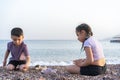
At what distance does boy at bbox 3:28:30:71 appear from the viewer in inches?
379

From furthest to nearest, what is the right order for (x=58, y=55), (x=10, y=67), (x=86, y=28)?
(x=58, y=55)
(x=10, y=67)
(x=86, y=28)

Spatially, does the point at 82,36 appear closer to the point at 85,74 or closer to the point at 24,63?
the point at 85,74

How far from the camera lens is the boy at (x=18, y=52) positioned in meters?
9.62

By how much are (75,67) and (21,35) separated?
5.34ft

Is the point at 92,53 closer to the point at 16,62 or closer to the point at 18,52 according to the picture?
the point at 18,52

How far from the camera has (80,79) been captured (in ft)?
26.7

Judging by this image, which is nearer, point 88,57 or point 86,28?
point 88,57

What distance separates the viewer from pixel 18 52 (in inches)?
389

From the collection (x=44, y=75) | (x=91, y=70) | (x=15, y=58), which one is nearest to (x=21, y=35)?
(x=15, y=58)

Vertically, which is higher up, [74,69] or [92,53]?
[92,53]

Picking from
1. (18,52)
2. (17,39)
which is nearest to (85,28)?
(17,39)

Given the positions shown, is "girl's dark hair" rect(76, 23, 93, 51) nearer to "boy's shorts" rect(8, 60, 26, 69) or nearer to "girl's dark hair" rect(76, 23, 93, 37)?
"girl's dark hair" rect(76, 23, 93, 37)

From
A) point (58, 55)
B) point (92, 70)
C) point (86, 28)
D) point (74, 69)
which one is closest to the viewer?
point (86, 28)

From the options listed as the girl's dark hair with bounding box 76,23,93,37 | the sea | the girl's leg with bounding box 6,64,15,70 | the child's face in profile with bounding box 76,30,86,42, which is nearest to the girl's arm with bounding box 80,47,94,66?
the child's face in profile with bounding box 76,30,86,42
